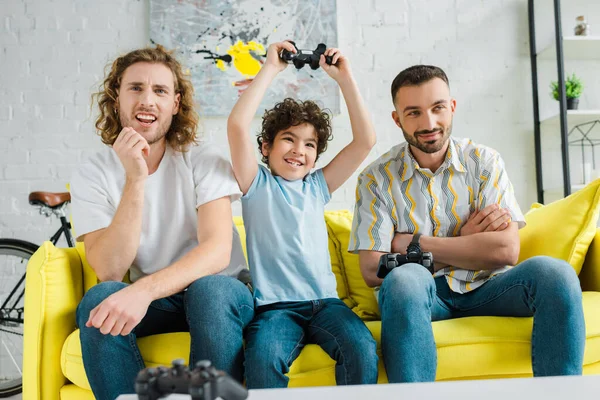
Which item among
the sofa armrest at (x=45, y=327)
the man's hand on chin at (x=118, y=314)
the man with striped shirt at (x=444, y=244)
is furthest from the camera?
the sofa armrest at (x=45, y=327)

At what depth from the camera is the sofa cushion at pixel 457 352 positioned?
4.79ft

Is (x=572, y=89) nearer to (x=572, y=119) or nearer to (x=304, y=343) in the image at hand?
(x=572, y=119)

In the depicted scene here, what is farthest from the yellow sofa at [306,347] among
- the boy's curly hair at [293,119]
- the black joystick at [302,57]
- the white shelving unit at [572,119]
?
the white shelving unit at [572,119]

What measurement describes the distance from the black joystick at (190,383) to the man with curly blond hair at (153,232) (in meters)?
0.69

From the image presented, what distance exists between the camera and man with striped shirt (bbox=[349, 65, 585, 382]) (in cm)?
141

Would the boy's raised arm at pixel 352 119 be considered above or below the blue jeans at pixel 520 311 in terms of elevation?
above

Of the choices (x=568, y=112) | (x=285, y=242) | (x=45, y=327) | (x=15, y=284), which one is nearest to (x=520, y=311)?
(x=285, y=242)

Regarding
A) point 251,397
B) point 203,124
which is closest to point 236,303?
point 251,397

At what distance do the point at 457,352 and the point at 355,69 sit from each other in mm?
1844

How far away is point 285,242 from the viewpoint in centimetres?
166

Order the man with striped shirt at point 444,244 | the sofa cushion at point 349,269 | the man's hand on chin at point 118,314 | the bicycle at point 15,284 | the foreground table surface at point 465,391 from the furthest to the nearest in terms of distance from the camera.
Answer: the bicycle at point 15,284 → the sofa cushion at point 349,269 → the man with striped shirt at point 444,244 → the man's hand on chin at point 118,314 → the foreground table surface at point 465,391

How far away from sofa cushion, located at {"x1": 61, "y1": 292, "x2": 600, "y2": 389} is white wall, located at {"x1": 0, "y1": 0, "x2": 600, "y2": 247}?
1.48 meters

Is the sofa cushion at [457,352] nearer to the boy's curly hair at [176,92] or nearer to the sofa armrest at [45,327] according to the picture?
the sofa armrest at [45,327]

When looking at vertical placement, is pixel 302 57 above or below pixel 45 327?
above
